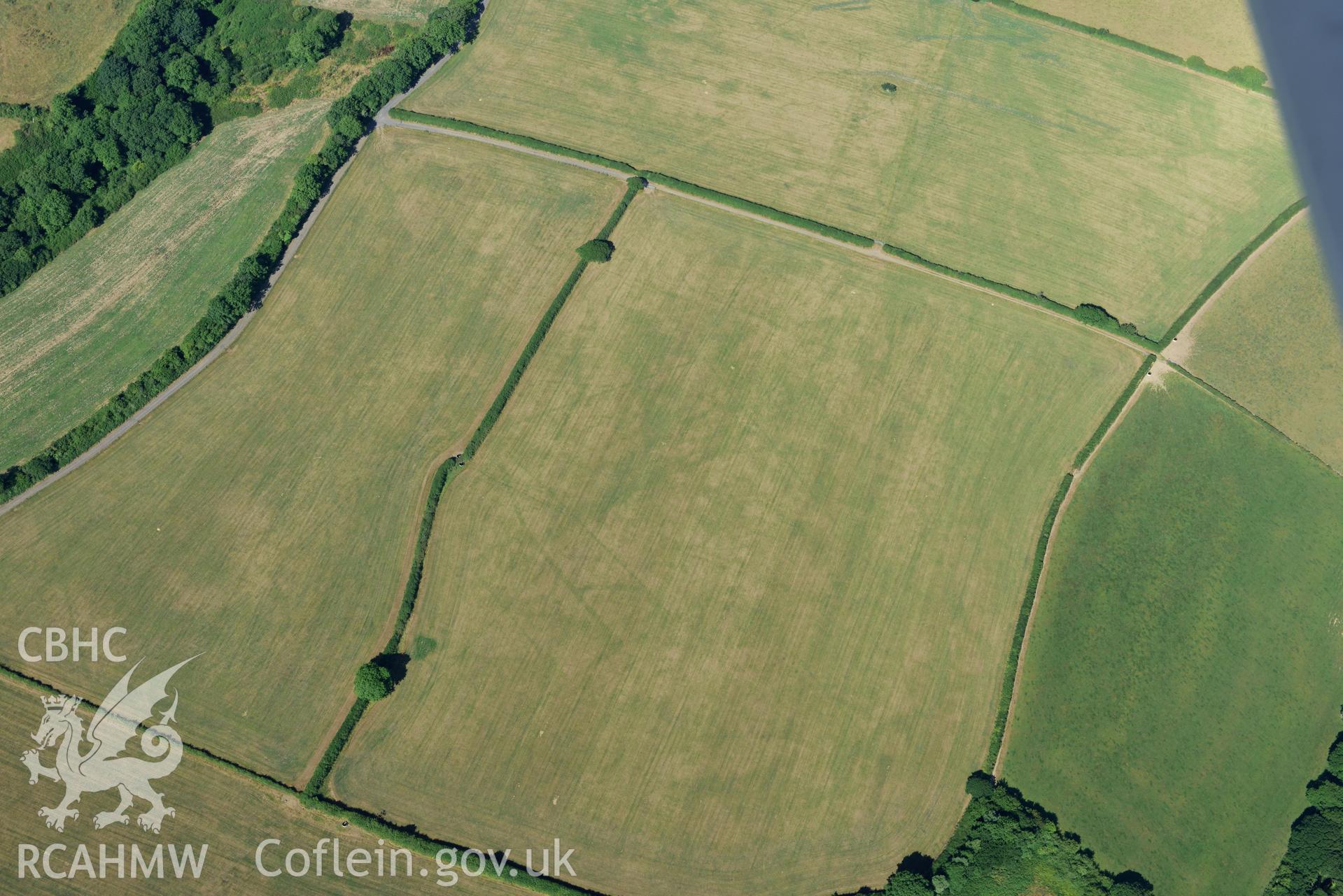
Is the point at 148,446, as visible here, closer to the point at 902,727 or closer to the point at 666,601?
the point at 666,601

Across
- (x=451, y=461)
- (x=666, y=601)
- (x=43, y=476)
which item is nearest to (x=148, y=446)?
(x=43, y=476)

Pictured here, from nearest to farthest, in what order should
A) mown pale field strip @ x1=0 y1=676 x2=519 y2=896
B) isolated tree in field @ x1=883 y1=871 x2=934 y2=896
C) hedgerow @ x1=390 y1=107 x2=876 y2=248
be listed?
isolated tree in field @ x1=883 y1=871 x2=934 y2=896 → mown pale field strip @ x1=0 y1=676 x2=519 y2=896 → hedgerow @ x1=390 y1=107 x2=876 y2=248

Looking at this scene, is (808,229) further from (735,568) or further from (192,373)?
(192,373)

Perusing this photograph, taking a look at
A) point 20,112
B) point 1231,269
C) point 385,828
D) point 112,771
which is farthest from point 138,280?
point 1231,269

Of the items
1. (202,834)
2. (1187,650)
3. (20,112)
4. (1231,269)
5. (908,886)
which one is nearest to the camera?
(908,886)

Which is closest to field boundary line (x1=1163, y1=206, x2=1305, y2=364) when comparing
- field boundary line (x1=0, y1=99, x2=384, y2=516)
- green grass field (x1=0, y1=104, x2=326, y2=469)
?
field boundary line (x1=0, y1=99, x2=384, y2=516)

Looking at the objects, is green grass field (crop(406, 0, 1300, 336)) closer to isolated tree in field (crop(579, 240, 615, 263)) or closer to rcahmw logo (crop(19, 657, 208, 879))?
isolated tree in field (crop(579, 240, 615, 263))

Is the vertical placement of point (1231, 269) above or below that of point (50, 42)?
below
